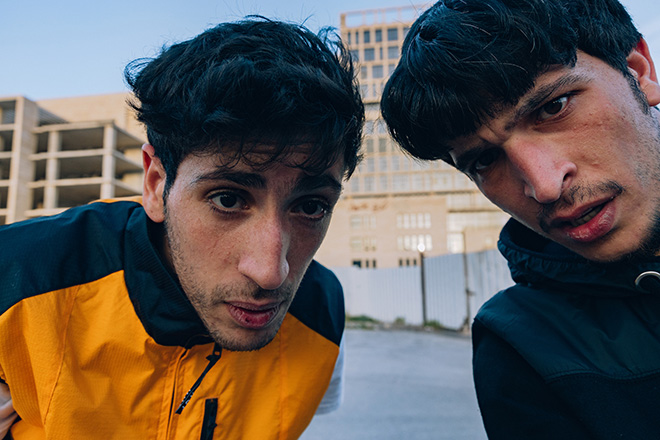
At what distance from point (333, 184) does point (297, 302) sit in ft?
1.84

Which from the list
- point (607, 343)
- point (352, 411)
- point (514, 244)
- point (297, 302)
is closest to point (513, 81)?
point (514, 244)

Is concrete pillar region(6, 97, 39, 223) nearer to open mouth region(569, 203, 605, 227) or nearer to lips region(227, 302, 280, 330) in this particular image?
lips region(227, 302, 280, 330)

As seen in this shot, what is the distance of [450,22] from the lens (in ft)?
4.37

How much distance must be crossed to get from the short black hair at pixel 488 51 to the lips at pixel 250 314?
2.70 ft

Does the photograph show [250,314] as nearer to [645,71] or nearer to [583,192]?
[583,192]

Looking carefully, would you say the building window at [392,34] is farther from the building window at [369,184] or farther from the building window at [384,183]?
the building window at [369,184]

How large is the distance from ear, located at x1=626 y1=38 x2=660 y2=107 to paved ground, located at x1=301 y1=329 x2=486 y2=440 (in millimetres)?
2305

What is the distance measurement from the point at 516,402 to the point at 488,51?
1.07m

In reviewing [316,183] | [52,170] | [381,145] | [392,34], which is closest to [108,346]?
[316,183]

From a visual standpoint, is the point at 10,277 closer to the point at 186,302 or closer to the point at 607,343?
the point at 186,302

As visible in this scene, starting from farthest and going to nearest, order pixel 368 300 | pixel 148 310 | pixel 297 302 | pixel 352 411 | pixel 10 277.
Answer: pixel 368 300
pixel 352 411
pixel 297 302
pixel 148 310
pixel 10 277

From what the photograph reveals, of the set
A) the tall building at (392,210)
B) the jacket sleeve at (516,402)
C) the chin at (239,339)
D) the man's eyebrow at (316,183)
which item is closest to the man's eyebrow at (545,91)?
the man's eyebrow at (316,183)

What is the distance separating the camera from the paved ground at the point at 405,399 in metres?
2.75

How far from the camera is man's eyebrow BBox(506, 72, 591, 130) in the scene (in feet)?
3.77
